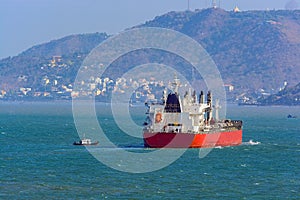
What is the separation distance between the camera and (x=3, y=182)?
2594 inches

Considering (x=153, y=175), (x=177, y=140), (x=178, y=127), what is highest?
(x=178, y=127)

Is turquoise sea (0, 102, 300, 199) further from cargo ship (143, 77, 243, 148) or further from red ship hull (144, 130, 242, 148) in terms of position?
cargo ship (143, 77, 243, 148)

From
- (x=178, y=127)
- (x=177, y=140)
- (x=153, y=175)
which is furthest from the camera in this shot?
(x=178, y=127)

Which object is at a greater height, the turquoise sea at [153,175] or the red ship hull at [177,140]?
the red ship hull at [177,140]

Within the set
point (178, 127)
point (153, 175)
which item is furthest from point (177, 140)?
point (153, 175)

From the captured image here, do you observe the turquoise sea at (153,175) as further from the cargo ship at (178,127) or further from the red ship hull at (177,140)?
the cargo ship at (178,127)

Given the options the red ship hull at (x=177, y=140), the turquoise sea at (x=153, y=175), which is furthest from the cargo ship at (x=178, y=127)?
the turquoise sea at (x=153, y=175)

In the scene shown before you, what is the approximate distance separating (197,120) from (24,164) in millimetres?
24056

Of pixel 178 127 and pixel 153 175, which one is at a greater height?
pixel 178 127

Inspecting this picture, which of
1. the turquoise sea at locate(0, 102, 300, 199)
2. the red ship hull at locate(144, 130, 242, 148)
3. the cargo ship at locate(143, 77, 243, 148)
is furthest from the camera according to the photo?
the cargo ship at locate(143, 77, 243, 148)

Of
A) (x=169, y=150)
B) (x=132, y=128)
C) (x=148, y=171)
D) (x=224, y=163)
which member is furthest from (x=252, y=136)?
(x=148, y=171)

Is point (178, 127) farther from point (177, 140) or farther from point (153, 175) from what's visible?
point (153, 175)

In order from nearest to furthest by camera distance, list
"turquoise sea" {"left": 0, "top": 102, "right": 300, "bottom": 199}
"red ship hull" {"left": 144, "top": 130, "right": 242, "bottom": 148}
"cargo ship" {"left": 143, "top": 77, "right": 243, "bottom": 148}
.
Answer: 1. "turquoise sea" {"left": 0, "top": 102, "right": 300, "bottom": 199}
2. "red ship hull" {"left": 144, "top": 130, "right": 242, "bottom": 148}
3. "cargo ship" {"left": 143, "top": 77, "right": 243, "bottom": 148}

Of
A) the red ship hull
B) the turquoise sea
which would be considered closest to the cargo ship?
the red ship hull
